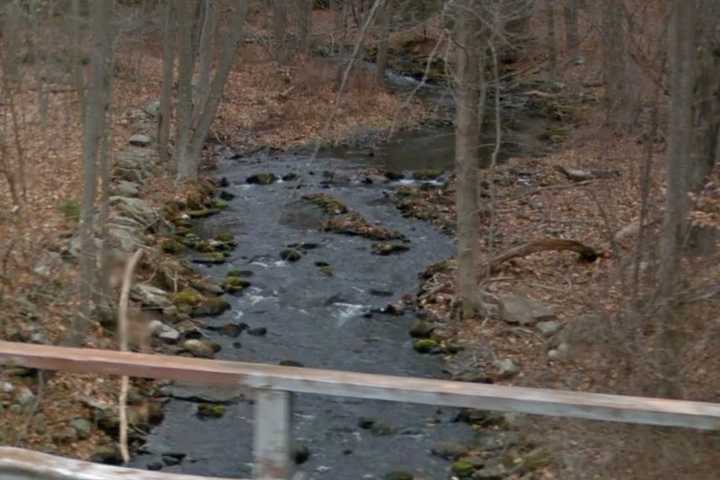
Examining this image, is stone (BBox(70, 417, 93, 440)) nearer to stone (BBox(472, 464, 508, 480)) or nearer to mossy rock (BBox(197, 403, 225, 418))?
mossy rock (BBox(197, 403, 225, 418))

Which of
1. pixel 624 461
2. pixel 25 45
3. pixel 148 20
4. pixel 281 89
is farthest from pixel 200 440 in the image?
pixel 281 89

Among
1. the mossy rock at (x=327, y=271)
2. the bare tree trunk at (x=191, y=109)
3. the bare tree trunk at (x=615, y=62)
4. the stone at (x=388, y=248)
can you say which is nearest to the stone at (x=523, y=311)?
the bare tree trunk at (x=615, y=62)

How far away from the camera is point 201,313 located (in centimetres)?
1491

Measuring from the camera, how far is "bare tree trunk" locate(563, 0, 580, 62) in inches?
659

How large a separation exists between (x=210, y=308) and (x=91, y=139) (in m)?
4.07

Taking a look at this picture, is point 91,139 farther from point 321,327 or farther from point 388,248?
point 388,248

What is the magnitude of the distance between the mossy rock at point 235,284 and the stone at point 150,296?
1.10m

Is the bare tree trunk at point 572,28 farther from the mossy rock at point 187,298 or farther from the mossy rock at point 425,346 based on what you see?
the mossy rock at point 187,298

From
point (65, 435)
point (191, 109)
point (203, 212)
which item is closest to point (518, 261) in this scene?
point (203, 212)

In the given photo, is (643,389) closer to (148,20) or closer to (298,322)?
(298,322)

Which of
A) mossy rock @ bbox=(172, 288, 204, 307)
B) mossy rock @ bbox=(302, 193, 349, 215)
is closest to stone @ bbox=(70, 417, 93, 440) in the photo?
mossy rock @ bbox=(172, 288, 204, 307)

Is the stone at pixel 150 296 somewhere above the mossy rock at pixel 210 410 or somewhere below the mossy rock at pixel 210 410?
below

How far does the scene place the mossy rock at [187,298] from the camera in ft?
49.9

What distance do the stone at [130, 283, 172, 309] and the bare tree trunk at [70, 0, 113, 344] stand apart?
9.23 ft
